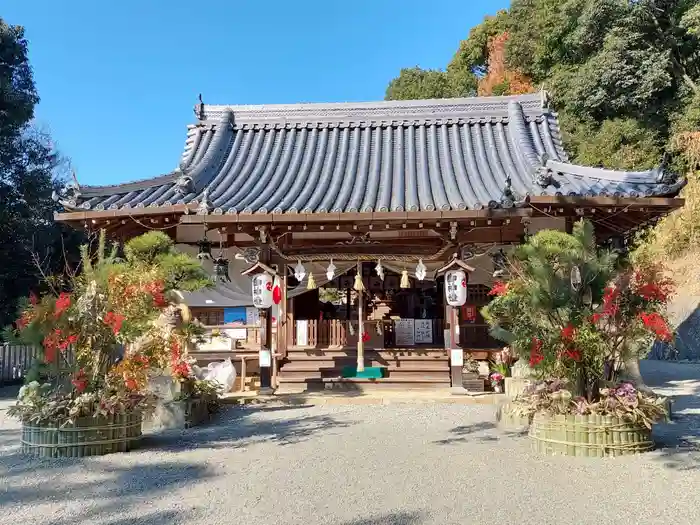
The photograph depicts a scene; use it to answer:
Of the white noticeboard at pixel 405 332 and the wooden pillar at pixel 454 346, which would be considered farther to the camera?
the white noticeboard at pixel 405 332

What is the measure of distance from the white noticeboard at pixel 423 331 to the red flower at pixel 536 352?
16.7 feet

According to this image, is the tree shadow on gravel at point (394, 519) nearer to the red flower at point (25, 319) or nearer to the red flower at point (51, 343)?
the red flower at point (51, 343)

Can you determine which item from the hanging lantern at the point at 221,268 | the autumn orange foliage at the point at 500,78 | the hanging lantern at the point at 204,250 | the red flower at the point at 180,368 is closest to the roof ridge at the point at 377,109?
the hanging lantern at the point at 204,250

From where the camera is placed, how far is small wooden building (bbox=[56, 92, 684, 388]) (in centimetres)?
848

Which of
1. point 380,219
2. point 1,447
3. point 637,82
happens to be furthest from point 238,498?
point 637,82

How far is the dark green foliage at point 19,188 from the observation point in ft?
43.7

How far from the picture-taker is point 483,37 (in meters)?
34.9

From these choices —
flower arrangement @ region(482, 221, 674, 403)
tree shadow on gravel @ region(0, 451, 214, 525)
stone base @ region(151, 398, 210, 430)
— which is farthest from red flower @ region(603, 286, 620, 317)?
stone base @ region(151, 398, 210, 430)

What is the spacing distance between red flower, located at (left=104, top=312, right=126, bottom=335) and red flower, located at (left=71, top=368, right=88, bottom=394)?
0.51 metres

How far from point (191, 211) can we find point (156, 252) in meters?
1.36

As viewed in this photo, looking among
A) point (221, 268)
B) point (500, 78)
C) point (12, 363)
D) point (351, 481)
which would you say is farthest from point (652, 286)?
point (500, 78)

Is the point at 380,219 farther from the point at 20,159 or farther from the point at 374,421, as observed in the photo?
the point at 20,159

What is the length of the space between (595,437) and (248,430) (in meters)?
3.75

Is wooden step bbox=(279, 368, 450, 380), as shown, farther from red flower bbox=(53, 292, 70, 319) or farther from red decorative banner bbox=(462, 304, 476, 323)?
red flower bbox=(53, 292, 70, 319)
